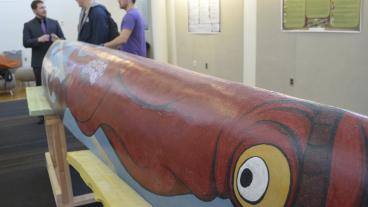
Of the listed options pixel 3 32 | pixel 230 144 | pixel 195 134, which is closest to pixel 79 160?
pixel 195 134

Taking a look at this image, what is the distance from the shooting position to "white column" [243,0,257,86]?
452 centimetres

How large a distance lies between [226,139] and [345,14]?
2.95 metres

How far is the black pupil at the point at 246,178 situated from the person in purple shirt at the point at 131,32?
6.33ft

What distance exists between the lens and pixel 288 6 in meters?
3.95

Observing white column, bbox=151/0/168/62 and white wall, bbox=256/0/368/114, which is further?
white column, bbox=151/0/168/62

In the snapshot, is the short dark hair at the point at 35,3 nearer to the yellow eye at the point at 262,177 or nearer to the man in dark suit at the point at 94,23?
the man in dark suit at the point at 94,23

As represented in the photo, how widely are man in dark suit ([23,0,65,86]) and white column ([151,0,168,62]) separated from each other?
2.56 m

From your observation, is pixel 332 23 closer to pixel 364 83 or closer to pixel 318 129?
pixel 364 83

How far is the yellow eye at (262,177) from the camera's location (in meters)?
0.72

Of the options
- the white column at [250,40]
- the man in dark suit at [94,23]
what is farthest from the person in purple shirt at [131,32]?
the white column at [250,40]

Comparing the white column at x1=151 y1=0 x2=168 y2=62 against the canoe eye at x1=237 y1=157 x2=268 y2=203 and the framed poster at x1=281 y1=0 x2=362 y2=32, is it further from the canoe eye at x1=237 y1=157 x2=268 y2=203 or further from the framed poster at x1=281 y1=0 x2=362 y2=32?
the canoe eye at x1=237 y1=157 x2=268 y2=203

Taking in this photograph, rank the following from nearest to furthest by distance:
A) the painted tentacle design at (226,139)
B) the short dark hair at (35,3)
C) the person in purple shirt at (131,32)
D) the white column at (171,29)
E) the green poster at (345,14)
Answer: the painted tentacle design at (226,139)
the person in purple shirt at (131,32)
the green poster at (345,14)
the short dark hair at (35,3)
the white column at (171,29)

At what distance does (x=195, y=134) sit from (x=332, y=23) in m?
2.95

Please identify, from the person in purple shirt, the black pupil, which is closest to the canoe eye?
the black pupil
